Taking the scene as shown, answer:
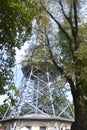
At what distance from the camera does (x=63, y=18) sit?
19734 millimetres

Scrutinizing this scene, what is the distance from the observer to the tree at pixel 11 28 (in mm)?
12255

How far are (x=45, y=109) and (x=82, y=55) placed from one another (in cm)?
4513

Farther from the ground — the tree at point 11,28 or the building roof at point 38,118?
the tree at point 11,28

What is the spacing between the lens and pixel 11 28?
42.8 feet

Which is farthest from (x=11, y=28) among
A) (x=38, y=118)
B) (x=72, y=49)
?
(x=38, y=118)

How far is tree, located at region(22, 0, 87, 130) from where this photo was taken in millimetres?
17703

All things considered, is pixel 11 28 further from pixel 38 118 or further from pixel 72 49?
pixel 38 118

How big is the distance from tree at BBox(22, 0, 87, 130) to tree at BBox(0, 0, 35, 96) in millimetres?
4374

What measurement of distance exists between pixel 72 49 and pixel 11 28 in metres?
6.51

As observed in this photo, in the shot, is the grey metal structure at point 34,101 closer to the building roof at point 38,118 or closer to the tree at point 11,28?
the building roof at point 38,118

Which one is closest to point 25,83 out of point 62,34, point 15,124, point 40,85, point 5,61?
point 40,85

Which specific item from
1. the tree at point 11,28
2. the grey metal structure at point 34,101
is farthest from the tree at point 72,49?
the grey metal structure at point 34,101

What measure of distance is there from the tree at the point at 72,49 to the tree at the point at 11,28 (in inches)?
172

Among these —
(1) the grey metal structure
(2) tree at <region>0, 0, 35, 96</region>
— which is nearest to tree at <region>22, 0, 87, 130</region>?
(2) tree at <region>0, 0, 35, 96</region>
